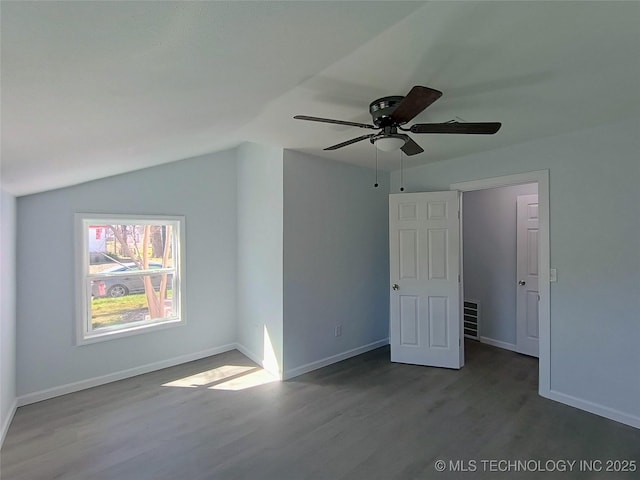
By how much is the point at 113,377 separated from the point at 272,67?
3568mm

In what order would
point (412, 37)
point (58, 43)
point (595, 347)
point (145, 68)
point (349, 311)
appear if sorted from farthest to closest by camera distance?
1. point (349, 311)
2. point (595, 347)
3. point (412, 37)
4. point (145, 68)
5. point (58, 43)

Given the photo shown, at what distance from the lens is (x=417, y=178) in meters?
3.97

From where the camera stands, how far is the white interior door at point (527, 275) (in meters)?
3.86

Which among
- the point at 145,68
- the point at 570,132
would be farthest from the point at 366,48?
the point at 570,132

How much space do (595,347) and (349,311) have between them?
233cm

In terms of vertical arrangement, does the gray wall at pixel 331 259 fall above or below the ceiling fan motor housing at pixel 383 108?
below

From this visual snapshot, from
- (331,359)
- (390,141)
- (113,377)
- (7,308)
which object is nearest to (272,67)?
(390,141)

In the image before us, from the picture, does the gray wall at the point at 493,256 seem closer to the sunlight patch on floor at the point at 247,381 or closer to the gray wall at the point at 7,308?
the sunlight patch on floor at the point at 247,381

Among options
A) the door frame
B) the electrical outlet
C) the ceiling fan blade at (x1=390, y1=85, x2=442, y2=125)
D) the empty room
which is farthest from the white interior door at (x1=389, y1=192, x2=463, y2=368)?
the ceiling fan blade at (x1=390, y1=85, x2=442, y2=125)

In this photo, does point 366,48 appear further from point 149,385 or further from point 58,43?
point 149,385

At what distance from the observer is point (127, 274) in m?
3.50

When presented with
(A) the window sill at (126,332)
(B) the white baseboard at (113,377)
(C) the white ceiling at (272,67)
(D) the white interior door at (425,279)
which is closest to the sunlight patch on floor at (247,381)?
(B) the white baseboard at (113,377)

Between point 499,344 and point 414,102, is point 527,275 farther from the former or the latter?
point 414,102

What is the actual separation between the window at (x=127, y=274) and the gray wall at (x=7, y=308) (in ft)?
1.61
